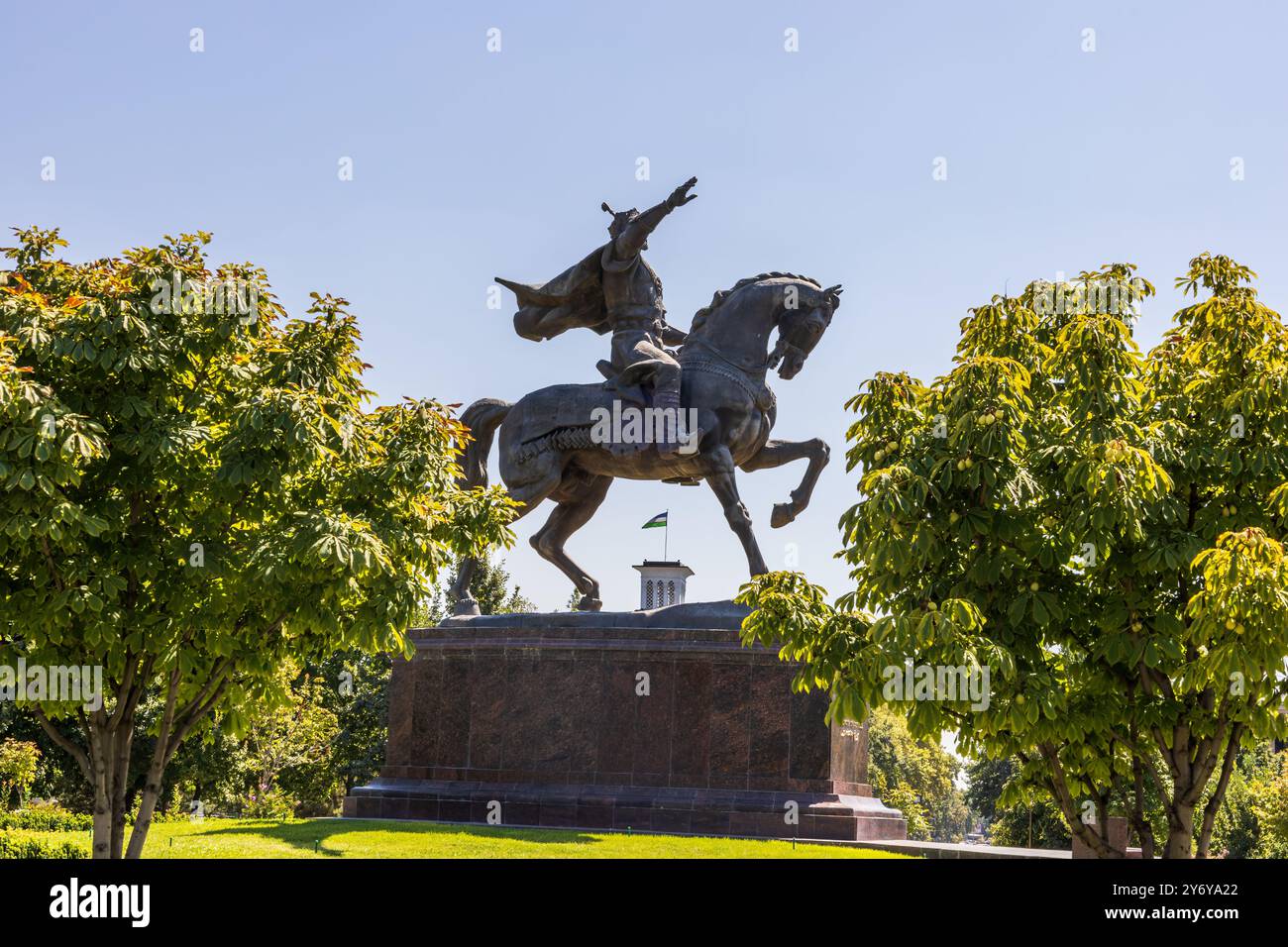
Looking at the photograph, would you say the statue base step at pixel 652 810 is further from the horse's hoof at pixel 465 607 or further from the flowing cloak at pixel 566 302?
the flowing cloak at pixel 566 302

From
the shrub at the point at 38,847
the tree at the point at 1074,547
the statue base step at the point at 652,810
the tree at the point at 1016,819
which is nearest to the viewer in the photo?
the tree at the point at 1074,547

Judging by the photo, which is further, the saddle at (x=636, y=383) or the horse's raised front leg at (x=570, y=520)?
the horse's raised front leg at (x=570, y=520)

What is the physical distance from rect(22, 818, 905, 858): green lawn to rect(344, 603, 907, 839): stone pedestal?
2.93ft

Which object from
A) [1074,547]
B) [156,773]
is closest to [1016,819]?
[156,773]

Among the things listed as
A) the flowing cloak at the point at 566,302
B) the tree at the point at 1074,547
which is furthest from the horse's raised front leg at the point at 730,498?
the tree at the point at 1074,547

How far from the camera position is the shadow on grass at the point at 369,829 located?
1498 centimetres

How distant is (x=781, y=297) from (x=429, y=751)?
8.83 metres

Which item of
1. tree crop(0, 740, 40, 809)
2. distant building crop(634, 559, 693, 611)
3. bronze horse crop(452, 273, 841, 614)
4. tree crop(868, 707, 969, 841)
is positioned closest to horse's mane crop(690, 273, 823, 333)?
bronze horse crop(452, 273, 841, 614)

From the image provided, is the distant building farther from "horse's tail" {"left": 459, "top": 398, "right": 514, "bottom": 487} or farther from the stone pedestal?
the stone pedestal

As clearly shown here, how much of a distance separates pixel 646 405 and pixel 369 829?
24.3ft

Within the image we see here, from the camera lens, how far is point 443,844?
14406mm

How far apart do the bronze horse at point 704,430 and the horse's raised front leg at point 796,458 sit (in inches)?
0.6

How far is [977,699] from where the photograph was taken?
28.1 feet
